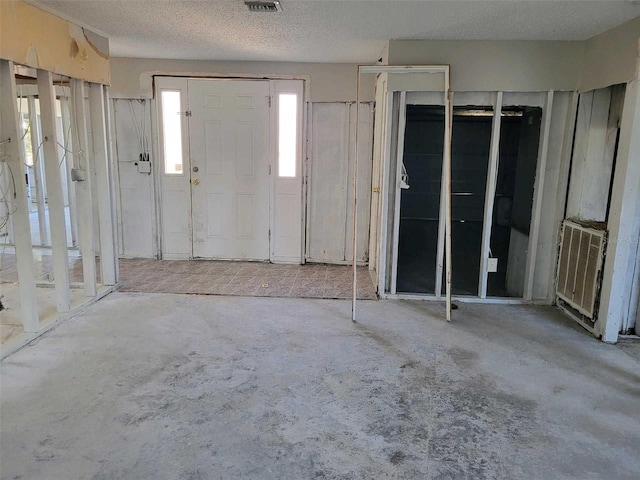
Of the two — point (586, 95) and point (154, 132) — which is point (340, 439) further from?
point (154, 132)

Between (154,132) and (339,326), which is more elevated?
(154,132)

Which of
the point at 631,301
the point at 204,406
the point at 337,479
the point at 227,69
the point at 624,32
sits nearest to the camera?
the point at 337,479

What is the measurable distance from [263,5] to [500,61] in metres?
2.19

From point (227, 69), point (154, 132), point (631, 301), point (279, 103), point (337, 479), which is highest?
point (227, 69)

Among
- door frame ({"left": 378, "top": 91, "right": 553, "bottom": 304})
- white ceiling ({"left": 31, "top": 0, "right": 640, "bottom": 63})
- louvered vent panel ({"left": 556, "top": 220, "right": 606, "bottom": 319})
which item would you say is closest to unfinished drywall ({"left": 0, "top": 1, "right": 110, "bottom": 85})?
white ceiling ({"left": 31, "top": 0, "right": 640, "bottom": 63})

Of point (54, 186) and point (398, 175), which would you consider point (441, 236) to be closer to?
point (398, 175)

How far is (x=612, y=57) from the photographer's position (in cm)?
349

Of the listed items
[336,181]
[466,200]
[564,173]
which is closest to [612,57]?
[564,173]

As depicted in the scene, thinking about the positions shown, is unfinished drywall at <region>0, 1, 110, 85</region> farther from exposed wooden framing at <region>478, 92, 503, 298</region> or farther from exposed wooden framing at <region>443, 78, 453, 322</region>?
exposed wooden framing at <region>478, 92, 503, 298</region>

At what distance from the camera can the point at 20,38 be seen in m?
2.98

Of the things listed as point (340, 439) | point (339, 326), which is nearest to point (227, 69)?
point (339, 326)

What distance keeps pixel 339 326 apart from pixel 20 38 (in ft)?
10.0

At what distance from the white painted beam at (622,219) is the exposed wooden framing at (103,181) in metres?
4.34

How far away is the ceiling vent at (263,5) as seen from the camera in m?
3.02
